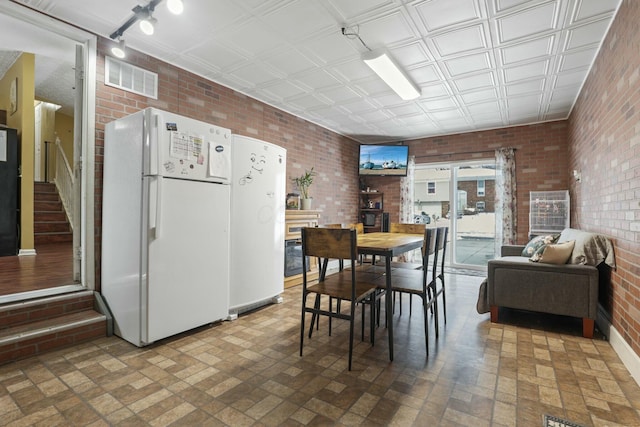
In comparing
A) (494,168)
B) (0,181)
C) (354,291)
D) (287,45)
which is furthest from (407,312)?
(0,181)

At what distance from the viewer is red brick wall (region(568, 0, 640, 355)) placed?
2141 millimetres

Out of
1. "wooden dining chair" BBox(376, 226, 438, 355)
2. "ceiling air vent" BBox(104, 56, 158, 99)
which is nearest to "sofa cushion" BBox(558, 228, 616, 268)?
"wooden dining chair" BBox(376, 226, 438, 355)

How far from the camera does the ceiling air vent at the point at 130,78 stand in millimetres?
2916

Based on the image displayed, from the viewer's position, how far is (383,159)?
6543 mm

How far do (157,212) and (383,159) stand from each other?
16.4 feet

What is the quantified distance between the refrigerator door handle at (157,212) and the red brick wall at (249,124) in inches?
33.9

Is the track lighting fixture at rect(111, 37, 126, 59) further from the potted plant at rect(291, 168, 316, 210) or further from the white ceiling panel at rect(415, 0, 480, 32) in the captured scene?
the potted plant at rect(291, 168, 316, 210)

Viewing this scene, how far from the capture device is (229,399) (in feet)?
5.89

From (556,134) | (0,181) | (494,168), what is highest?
(556,134)

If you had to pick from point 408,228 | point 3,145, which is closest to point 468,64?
point 408,228

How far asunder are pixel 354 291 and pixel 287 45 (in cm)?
238

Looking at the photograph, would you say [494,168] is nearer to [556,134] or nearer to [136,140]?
[556,134]

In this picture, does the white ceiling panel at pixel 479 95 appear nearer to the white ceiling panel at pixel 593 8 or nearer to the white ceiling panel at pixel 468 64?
the white ceiling panel at pixel 468 64

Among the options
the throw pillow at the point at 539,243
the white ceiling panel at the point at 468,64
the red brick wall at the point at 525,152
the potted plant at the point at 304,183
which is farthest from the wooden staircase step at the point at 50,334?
the red brick wall at the point at 525,152
